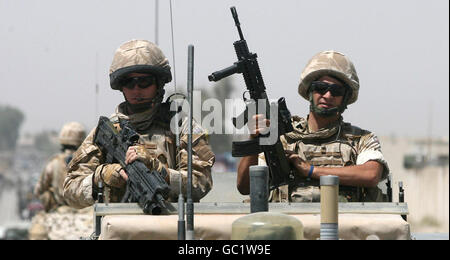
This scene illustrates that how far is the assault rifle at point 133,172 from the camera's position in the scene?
875 cm

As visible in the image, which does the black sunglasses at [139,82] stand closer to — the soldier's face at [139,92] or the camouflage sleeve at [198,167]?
the soldier's face at [139,92]

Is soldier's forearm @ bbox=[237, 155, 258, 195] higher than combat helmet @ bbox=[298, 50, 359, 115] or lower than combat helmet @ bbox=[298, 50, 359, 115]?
lower

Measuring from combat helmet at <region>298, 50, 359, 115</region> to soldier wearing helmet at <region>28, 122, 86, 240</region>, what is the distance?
990 cm

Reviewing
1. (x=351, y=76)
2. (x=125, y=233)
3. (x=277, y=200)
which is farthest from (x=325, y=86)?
(x=125, y=233)

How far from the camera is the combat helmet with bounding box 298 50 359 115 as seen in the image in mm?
10164

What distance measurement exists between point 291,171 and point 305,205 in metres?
1.61

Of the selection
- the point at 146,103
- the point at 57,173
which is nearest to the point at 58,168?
the point at 57,173

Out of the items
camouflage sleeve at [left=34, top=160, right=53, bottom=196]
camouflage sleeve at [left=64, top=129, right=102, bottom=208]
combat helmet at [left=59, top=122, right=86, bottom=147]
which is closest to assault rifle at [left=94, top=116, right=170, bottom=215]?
camouflage sleeve at [left=64, top=129, right=102, bottom=208]

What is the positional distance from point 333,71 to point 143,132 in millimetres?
1397

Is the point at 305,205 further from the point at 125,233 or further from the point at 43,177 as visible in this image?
the point at 43,177

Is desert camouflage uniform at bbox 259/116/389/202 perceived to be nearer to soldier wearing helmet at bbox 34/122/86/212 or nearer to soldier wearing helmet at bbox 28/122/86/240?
soldier wearing helmet at bbox 28/122/86/240

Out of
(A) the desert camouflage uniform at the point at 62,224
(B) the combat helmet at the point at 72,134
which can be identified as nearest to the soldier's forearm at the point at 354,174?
(A) the desert camouflage uniform at the point at 62,224

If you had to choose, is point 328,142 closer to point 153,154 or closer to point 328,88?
point 328,88

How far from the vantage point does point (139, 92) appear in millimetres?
10117
